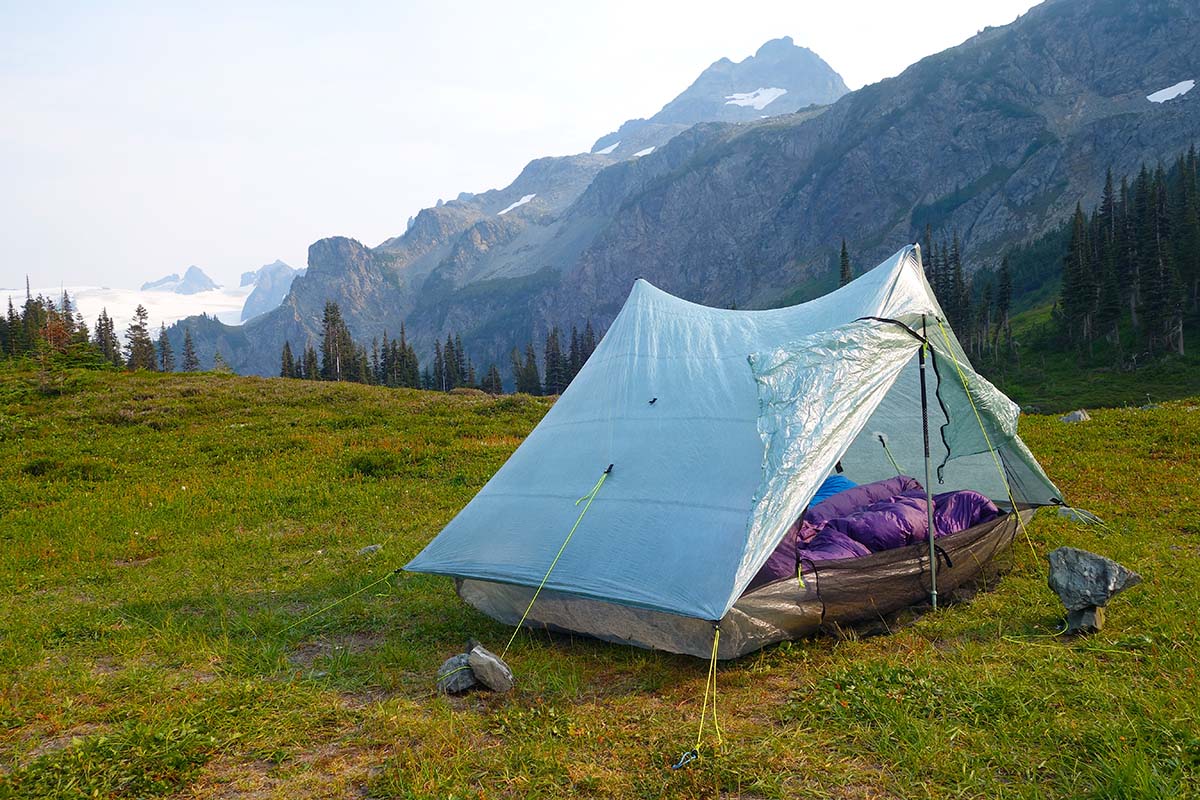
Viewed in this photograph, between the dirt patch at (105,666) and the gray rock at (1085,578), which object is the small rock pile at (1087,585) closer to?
the gray rock at (1085,578)

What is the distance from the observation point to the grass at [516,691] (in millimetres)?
4594

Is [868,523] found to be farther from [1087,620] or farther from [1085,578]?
[1087,620]

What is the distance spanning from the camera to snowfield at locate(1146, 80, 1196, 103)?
487 feet

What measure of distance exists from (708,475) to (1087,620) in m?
3.65

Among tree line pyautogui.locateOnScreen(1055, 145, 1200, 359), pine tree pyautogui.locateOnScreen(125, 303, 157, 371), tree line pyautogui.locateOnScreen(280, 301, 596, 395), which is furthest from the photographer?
tree line pyautogui.locateOnScreen(280, 301, 596, 395)

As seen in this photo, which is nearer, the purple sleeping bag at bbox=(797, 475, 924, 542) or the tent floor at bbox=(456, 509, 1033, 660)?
the tent floor at bbox=(456, 509, 1033, 660)

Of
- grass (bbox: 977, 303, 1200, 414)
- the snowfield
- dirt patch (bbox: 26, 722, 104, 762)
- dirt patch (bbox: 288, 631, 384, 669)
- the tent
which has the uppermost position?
the snowfield

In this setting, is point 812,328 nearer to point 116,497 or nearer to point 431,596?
point 431,596

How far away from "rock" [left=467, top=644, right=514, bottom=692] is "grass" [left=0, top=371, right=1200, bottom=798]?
14 centimetres

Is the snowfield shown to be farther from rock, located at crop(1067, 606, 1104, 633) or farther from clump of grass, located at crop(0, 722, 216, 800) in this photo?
clump of grass, located at crop(0, 722, 216, 800)

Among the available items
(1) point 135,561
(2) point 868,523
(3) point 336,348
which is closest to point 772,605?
(2) point 868,523

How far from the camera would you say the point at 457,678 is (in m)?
6.09

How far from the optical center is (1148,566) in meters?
8.06

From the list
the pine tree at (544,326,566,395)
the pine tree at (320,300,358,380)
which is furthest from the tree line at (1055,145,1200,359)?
the pine tree at (320,300,358,380)
